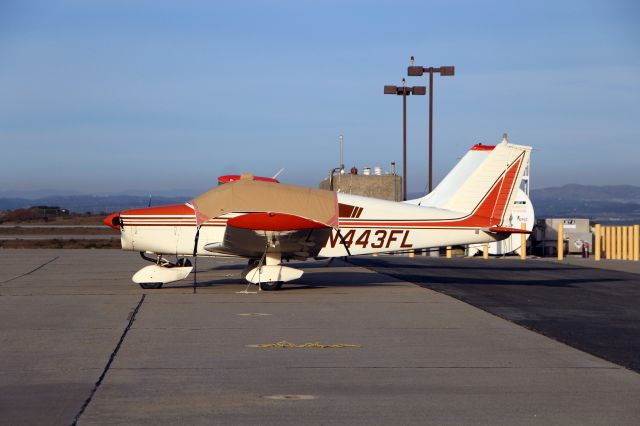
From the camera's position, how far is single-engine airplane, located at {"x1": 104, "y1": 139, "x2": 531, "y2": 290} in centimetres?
1623

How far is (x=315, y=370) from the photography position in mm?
8500

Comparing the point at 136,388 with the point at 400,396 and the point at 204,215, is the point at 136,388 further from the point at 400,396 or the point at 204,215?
the point at 204,215

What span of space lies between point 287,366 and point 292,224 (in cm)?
734

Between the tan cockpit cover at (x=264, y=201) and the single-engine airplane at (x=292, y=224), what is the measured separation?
0.02 metres

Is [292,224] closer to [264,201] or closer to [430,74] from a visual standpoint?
[264,201]

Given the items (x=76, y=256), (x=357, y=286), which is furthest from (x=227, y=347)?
(x=76, y=256)

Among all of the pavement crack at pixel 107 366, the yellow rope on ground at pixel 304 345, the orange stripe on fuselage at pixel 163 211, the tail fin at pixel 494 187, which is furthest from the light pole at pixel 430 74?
the yellow rope on ground at pixel 304 345

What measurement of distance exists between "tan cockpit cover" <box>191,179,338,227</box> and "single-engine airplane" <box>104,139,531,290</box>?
2cm

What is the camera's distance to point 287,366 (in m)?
8.68

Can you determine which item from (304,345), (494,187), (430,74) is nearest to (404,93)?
(430,74)

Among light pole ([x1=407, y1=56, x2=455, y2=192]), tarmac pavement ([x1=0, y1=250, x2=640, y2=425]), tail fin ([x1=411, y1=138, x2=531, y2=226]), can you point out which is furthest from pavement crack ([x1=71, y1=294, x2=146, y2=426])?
light pole ([x1=407, y1=56, x2=455, y2=192])

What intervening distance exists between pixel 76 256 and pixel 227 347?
19.2m

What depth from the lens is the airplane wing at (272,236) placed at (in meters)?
15.8

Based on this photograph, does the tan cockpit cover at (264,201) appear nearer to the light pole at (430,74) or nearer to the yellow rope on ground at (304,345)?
the yellow rope on ground at (304,345)
